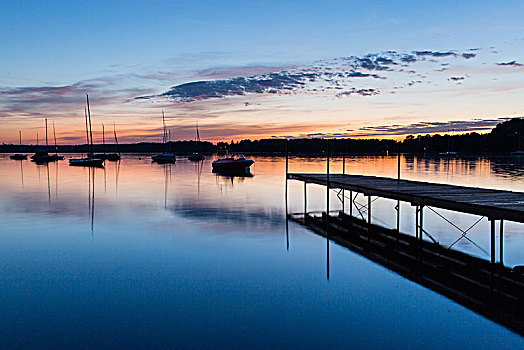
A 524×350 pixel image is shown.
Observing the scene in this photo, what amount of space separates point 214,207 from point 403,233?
1143 cm

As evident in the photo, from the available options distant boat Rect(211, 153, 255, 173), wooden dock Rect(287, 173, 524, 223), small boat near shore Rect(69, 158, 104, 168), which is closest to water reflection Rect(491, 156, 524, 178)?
distant boat Rect(211, 153, 255, 173)

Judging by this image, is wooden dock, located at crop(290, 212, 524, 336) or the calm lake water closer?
the calm lake water

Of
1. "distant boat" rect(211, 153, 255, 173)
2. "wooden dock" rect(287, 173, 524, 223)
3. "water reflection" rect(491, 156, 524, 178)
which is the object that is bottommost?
"water reflection" rect(491, 156, 524, 178)

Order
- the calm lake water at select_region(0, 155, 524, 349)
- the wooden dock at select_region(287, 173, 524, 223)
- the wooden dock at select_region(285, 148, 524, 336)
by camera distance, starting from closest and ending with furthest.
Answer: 1. the calm lake water at select_region(0, 155, 524, 349)
2. the wooden dock at select_region(285, 148, 524, 336)
3. the wooden dock at select_region(287, 173, 524, 223)

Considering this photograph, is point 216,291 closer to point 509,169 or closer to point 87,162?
point 509,169

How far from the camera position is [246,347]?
7.32 meters

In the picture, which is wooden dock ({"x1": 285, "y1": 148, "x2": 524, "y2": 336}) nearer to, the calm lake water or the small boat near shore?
the calm lake water

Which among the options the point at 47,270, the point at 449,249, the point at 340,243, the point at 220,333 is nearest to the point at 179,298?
the point at 220,333

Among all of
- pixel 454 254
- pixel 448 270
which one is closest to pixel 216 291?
pixel 448 270

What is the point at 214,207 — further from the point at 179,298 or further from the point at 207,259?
the point at 179,298

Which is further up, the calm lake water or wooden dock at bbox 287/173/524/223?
wooden dock at bbox 287/173/524/223

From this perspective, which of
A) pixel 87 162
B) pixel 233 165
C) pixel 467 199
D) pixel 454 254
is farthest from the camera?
pixel 87 162

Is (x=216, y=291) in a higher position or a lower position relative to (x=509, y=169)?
higher

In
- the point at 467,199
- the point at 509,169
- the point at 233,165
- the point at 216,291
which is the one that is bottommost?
the point at 509,169
